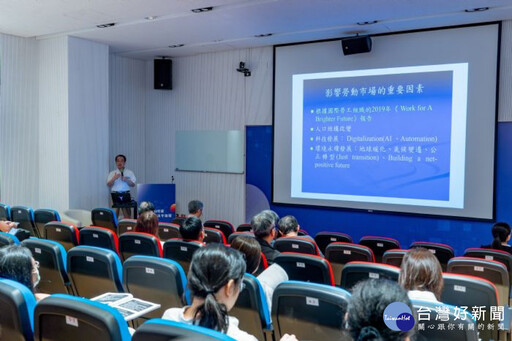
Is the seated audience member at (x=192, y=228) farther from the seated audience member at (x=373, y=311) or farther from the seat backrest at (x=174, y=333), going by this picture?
the seated audience member at (x=373, y=311)

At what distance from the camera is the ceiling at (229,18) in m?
5.93

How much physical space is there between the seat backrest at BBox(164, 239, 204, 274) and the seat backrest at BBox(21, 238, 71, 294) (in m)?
0.82

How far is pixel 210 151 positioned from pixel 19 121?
3512mm

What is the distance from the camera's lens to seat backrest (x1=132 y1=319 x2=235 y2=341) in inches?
55.6

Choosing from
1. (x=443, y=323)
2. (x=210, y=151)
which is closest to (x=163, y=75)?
(x=210, y=151)

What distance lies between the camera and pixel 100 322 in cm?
164

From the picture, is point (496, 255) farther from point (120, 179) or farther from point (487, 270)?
point (120, 179)

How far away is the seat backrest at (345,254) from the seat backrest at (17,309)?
108 inches

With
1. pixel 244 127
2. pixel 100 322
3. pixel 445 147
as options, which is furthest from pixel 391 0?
pixel 100 322

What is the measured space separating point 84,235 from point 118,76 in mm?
5809

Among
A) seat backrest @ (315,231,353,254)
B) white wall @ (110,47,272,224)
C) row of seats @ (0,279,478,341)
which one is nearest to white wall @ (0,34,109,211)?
white wall @ (110,47,272,224)

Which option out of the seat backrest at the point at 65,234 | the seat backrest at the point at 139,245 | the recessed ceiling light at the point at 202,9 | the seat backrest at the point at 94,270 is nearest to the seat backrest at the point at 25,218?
the seat backrest at the point at 65,234

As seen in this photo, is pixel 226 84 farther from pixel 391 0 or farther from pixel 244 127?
pixel 391 0

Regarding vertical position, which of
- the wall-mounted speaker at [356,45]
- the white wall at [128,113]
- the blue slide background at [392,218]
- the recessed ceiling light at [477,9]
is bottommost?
the blue slide background at [392,218]
